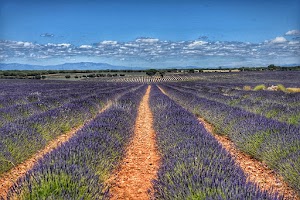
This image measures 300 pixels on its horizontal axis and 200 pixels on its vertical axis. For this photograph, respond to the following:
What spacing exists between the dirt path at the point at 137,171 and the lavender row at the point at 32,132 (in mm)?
1508

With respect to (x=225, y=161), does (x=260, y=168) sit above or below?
below

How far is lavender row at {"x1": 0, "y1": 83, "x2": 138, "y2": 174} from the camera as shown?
17.1ft

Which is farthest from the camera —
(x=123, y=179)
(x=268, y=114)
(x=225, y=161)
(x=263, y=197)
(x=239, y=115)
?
(x=268, y=114)

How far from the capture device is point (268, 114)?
32.3 ft

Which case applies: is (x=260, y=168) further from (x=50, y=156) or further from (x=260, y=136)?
(x=50, y=156)

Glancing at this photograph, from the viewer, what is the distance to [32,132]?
6277 millimetres

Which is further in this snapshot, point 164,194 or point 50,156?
point 50,156

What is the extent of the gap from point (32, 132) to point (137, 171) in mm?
2489

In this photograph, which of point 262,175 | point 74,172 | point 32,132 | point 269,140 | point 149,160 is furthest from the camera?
point 32,132

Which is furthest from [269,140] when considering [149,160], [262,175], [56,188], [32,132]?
[32,132]

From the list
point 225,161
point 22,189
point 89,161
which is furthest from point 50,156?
point 225,161

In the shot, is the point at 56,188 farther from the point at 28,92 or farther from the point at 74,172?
the point at 28,92

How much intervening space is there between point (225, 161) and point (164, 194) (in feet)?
2.79

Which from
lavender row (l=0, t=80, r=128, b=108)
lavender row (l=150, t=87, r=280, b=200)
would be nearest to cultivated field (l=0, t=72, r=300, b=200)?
lavender row (l=150, t=87, r=280, b=200)
